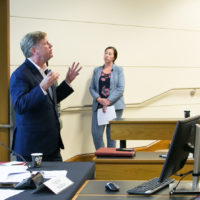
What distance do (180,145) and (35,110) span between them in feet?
4.02

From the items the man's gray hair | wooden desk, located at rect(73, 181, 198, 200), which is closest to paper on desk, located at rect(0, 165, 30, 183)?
wooden desk, located at rect(73, 181, 198, 200)

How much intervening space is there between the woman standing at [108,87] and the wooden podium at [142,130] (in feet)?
3.11

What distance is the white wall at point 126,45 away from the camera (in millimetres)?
4805

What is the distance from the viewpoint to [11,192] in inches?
60.0

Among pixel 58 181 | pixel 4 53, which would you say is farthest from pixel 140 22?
pixel 58 181

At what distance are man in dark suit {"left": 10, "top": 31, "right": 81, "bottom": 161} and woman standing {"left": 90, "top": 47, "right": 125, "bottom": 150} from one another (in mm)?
1877

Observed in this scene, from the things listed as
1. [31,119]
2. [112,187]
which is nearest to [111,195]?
[112,187]

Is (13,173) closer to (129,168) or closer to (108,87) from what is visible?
(129,168)

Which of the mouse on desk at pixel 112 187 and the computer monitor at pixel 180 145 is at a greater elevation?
the computer monitor at pixel 180 145

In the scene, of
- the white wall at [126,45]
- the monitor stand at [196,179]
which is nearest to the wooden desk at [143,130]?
the white wall at [126,45]

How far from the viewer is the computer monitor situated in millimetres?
1491

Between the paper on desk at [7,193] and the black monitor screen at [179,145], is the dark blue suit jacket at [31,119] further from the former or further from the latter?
the black monitor screen at [179,145]

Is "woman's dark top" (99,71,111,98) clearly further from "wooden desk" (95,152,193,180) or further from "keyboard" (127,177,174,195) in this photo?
"keyboard" (127,177,174,195)

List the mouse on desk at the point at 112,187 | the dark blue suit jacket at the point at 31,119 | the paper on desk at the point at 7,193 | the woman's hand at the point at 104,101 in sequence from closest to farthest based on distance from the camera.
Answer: the paper on desk at the point at 7,193
the mouse on desk at the point at 112,187
the dark blue suit jacket at the point at 31,119
the woman's hand at the point at 104,101
